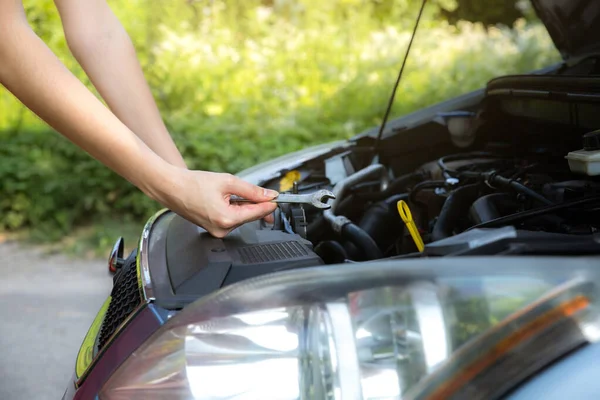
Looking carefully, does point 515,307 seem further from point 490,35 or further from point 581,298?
point 490,35

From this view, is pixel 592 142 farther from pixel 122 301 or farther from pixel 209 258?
pixel 122 301

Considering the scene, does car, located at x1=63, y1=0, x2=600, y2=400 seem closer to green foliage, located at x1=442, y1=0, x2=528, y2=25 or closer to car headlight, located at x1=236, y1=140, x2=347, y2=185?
car headlight, located at x1=236, y1=140, x2=347, y2=185

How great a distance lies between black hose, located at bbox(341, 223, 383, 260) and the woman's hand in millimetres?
367

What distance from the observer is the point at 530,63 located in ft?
20.5

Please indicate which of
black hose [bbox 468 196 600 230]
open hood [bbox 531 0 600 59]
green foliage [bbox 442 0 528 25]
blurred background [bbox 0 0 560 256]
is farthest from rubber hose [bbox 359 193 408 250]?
green foliage [bbox 442 0 528 25]

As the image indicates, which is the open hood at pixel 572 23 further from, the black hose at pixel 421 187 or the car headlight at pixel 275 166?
the car headlight at pixel 275 166

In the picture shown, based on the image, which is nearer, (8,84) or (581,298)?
(581,298)

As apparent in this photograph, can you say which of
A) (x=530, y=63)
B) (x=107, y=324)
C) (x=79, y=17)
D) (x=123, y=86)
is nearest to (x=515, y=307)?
(x=107, y=324)

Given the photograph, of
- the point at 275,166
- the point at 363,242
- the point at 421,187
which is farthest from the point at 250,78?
the point at 363,242

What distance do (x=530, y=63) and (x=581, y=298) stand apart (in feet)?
18.8

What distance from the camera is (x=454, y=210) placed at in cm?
184

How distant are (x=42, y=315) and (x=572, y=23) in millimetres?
3007

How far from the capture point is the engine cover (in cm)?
141

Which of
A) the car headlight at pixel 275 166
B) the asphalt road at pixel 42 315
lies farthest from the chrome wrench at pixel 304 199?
the asphalt road at pixel 42 315
